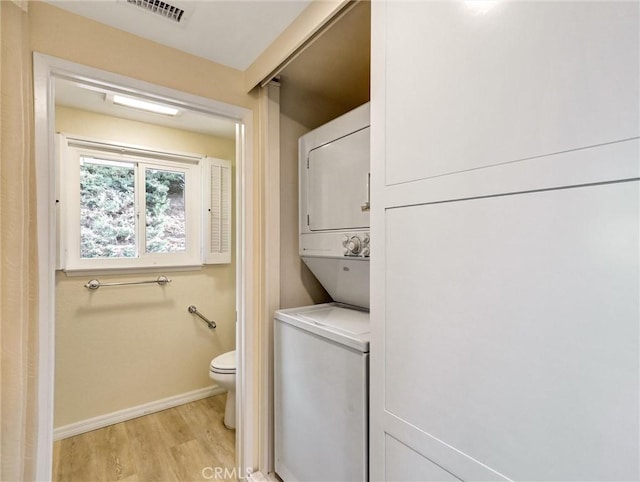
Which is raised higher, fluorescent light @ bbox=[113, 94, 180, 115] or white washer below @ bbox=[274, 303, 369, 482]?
fluorescent light @ bbox=[113, 94, 180, 115]

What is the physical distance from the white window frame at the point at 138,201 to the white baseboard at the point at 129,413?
109cm

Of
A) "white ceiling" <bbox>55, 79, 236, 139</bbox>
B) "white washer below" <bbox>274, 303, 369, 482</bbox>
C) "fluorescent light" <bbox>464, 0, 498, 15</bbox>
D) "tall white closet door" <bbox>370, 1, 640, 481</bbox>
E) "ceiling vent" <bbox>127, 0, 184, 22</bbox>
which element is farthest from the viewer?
"white ceiling" <bbox>55, 79, 236, 139</bbox>

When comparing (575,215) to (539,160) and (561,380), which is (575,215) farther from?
(561,380)

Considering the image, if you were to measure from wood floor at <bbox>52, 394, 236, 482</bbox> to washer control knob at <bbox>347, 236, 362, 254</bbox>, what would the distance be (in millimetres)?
1573

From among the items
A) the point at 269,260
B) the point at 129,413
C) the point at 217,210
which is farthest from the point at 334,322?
the point at 129,413

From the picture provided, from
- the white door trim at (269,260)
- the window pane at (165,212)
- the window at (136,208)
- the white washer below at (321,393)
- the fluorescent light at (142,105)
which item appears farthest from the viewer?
the window pane at (165,212)

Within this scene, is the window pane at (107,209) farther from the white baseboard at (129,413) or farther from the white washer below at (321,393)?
the white washer below at (321,393)

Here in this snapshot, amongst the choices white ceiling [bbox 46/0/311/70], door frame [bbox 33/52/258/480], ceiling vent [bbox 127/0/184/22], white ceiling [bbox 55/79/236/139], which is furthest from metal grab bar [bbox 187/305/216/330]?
ceiling vent [bbox 127/0/184/22]

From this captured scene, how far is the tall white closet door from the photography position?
1.83 feet

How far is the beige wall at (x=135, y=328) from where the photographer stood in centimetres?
222

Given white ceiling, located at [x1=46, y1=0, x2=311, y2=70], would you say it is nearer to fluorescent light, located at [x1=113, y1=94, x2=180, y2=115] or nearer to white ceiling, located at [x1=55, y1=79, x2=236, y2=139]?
white ceiling, located at [x1=55, y1=79, x2=236, y2=139]

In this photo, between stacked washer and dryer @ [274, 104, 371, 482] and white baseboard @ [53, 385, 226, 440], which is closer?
stacked washer and dryer @ [274, 104, 371, 482]

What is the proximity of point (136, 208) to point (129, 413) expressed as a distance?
160cm

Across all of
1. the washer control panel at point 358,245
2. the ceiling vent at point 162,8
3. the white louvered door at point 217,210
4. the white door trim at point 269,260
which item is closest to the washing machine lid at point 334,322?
the white door trim at point 269,260
